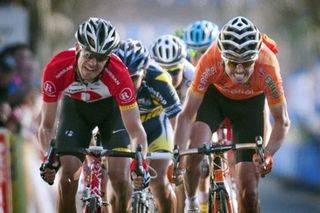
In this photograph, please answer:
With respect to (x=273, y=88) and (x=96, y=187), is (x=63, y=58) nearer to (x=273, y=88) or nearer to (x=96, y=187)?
(x=96, y=187)

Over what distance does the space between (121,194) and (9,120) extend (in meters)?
5.46

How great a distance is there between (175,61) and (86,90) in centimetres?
335

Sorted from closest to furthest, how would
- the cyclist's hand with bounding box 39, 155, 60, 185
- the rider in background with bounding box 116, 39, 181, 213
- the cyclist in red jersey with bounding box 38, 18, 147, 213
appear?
Answer: the cyclist's hand with bounding box 39, 155, 60, 185, the cyclist in red jersey with bounding box 38, 18, 147, 213, the rider in background with bounding box 116, 39, 181, 213

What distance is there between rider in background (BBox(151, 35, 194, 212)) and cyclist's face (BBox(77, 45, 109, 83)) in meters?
3.65

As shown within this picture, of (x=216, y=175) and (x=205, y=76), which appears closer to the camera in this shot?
(x=216, y=175)

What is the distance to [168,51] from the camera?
17.0 meters

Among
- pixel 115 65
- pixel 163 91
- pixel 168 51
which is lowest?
pixel 115 65

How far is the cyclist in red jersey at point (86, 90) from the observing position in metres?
13.3

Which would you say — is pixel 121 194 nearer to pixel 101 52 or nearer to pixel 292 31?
pixel 101 52

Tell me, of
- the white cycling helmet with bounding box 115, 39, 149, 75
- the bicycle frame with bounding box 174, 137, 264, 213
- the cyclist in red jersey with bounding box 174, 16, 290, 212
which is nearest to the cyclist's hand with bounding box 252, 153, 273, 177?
the cyclist in red jersey with bounding box 174, 16, 290, 212

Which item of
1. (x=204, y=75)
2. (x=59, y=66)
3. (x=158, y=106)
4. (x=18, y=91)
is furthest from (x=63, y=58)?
(x=18, y=91)

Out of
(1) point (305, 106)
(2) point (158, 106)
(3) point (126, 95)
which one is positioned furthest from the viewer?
(1) point (305, 106)

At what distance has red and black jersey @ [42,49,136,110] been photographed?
13344 millimetres

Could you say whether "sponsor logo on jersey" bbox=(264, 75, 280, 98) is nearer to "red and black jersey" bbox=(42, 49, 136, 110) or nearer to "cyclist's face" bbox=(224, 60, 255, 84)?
"cyclist's face" bbox=(224, 60, 255, 84)
